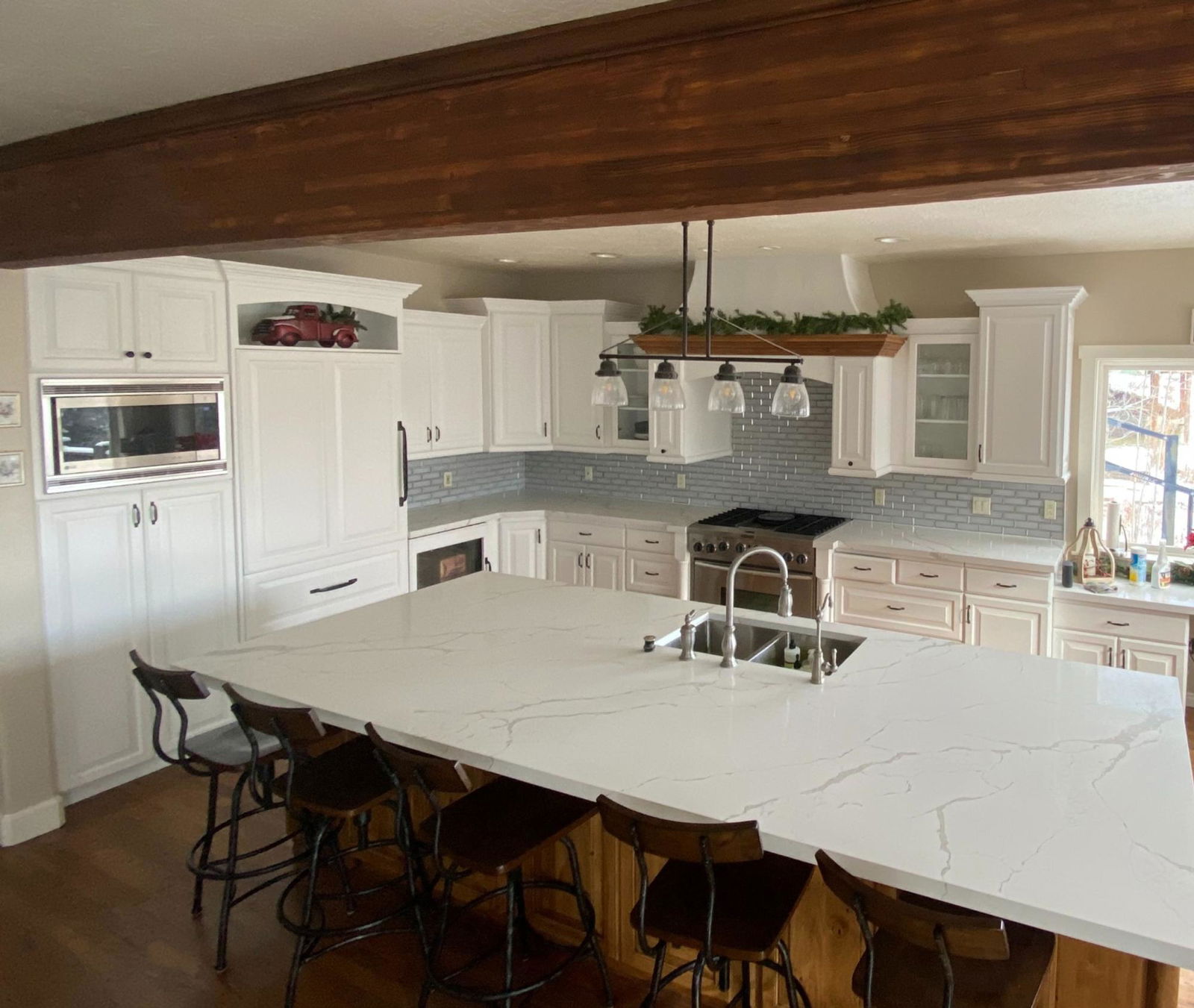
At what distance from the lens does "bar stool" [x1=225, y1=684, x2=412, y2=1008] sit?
2.59 metres

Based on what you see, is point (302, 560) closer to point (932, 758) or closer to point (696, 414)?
point (696, 414)

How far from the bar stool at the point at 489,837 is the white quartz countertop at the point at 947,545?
9.41 feet

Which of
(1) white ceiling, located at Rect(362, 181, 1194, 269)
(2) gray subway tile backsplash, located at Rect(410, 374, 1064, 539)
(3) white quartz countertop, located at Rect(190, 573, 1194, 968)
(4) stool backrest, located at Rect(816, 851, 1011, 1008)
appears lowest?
(4) stool backrest, located at Rect(816, 851, 1011, 1008)

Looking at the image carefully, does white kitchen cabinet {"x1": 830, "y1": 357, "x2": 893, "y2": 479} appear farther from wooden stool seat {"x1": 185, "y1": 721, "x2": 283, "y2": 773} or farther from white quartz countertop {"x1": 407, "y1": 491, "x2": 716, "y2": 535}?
wooden stool seat {"x1": 185, "y1": 721, "x2": 283, "y2": 773}

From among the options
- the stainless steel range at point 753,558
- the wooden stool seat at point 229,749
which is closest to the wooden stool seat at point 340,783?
the wooden stool seat at point 229,749

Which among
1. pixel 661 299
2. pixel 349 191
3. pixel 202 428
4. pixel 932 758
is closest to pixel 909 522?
pixel 661 299

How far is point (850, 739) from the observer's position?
243cm

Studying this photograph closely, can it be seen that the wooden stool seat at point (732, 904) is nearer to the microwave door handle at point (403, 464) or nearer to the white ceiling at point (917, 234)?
the white ceiling at point (917, 234)

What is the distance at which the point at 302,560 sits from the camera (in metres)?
4.61

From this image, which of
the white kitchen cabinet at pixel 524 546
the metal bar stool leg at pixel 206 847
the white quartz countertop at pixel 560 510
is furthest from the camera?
the white kitchen cabinet at pixel 524 546

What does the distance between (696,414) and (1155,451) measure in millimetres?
2547

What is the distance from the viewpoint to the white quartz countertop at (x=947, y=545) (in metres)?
4.71

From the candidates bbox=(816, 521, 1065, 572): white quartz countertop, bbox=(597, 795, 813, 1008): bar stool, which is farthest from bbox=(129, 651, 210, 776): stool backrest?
bbox=(816, 521, 1065, 572): white quartz countertop

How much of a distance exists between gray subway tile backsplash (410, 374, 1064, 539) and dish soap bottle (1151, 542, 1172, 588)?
529mm
